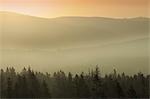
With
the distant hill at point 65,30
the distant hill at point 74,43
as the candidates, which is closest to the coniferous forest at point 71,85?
the distant hill at point 74,43

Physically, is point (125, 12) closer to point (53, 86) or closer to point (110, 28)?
point (110, 28)

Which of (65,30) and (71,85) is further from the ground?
(65,30)

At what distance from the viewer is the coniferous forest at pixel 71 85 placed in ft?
4.92

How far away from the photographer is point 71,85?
1.52 meters

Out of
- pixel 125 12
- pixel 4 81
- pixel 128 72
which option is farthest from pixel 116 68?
pixel 4 81

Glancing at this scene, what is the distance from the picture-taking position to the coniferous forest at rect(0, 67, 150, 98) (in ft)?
4.92

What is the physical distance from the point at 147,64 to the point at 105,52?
24 centimetres

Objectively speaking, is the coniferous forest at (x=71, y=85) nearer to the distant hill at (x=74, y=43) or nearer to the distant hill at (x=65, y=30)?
the distant hill at (x=74, y=43)

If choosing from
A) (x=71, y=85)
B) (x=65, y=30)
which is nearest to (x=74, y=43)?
(x=65, y=30)

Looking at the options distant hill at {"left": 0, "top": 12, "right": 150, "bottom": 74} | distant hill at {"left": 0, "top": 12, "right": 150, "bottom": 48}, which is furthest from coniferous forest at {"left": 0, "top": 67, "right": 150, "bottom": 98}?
distant hill at {"left": 0, "top": 12, "right": 150, "bottom": 48}

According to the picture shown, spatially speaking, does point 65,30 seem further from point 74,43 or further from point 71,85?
point 71,85

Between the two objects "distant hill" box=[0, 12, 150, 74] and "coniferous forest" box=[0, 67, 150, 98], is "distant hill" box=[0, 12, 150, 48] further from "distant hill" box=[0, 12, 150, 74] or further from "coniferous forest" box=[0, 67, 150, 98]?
"coniferous forest" box=[0, 67, 150, 98]

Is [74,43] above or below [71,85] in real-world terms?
above

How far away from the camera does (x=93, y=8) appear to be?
1561 millimetres
